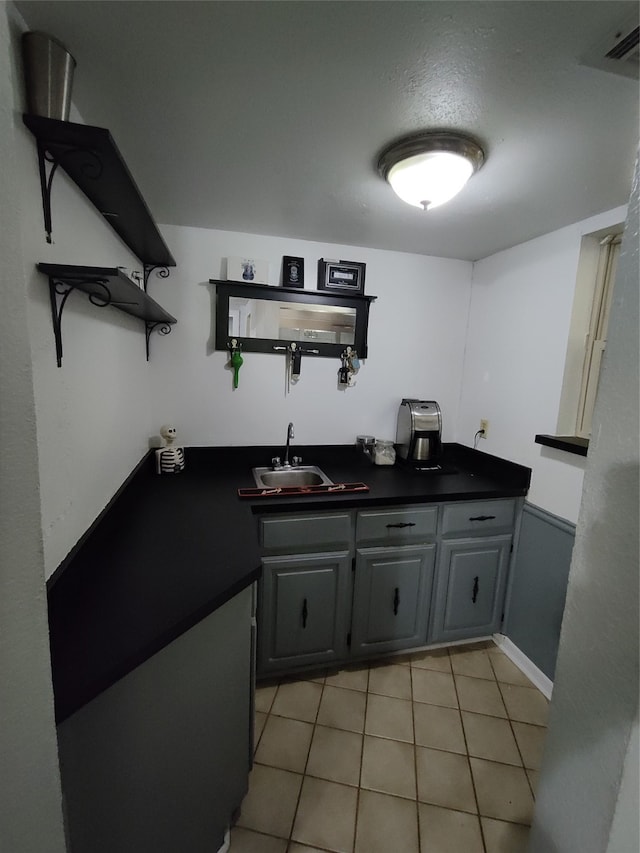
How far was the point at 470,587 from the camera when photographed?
6.38ft

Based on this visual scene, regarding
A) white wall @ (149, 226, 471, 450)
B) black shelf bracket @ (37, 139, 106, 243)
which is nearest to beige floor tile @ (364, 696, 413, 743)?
white wall @ (149, 226, 471, 450)

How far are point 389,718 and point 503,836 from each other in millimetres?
501

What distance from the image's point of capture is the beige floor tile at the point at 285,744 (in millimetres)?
1400

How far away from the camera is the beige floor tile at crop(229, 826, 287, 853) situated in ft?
3.75

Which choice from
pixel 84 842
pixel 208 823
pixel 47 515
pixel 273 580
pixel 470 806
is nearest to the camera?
pixel 84 842

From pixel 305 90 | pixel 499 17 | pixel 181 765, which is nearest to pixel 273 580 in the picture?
pixel 181 765

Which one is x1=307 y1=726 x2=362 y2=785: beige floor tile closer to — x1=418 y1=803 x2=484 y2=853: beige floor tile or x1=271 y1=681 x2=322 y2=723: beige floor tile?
x1=271 y1=681 x2=322 y2=723: beige floor tile

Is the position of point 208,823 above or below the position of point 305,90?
below

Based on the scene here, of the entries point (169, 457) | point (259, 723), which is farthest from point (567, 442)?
point (169, 457)

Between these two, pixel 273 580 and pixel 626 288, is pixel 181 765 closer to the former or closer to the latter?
pixel 273 580

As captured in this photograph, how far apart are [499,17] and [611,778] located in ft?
4.37

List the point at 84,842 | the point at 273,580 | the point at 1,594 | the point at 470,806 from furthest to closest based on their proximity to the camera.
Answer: the point at 273,580, the point at 470,806, the point at 84,842, the point at 1,594

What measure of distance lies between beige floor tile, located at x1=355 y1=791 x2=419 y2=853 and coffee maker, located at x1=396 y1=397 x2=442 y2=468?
145 cm

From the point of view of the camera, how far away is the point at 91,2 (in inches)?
30.5
